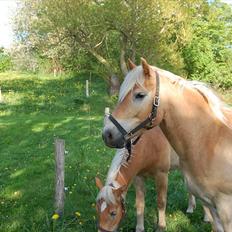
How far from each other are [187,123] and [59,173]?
315 centimetres

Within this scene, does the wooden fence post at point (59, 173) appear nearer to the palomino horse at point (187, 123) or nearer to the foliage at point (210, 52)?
the palomino horse at point (187, 123)

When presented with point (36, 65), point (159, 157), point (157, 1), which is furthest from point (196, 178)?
point (36, 65)

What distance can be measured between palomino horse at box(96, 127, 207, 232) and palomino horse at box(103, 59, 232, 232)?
101 centimetres

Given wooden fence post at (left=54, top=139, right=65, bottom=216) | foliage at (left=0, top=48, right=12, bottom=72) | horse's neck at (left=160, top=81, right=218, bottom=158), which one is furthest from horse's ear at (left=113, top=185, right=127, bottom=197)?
foliage at (left=0, top=48, right=12, bottom=72)

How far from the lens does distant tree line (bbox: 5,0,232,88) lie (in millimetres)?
22484

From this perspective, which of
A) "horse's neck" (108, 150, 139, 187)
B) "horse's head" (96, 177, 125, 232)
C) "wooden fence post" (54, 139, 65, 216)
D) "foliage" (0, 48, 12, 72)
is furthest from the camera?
"foliage" (0, 48, 12, 72)

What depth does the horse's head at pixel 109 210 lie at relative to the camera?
457 cm

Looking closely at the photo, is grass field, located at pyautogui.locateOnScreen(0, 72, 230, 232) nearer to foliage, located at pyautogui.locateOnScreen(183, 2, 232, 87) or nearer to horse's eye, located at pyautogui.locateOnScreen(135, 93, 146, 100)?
horse's eye, located at pyautogui.locateOnScreen(135, 93, 146, 100)

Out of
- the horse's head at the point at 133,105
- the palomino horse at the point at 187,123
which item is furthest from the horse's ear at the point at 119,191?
the horse's head at the point at 133,105

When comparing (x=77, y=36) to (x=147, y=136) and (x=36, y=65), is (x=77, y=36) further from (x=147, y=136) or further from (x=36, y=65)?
(x=147, y=136)

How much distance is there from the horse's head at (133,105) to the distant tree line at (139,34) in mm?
19209

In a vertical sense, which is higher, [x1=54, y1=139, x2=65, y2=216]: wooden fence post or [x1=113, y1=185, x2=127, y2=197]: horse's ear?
[x1=113, y1=185, x2=127, y2=197]: horse's ear

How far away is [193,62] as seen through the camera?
29.2 m

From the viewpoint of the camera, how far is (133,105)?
3.57m
